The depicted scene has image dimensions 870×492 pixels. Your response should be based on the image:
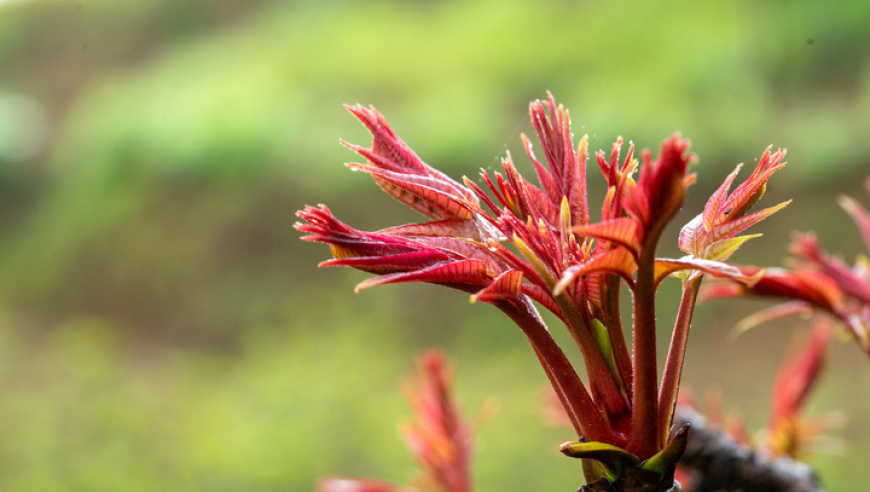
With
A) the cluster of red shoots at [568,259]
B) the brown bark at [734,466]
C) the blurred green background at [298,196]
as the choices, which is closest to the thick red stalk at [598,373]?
the cluster of red shoots at [568,259]

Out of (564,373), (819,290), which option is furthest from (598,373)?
(819,290)

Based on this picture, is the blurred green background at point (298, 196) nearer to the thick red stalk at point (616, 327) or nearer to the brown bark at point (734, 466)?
the brown bark at point (734, 466)

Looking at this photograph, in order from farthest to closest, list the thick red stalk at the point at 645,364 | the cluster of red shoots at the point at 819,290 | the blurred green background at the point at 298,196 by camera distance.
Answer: the blurred green background at the point at 298,196 < the cluster of red shoots at the point at 819,290 < the thick red stalk at the point at 645,364

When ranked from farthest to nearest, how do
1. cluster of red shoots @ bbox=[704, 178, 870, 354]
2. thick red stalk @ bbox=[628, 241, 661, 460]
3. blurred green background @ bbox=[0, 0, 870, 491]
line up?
blurred green background @ bbox=[0, 0, 870, 491] → cluster of red shoots @ bbox=[704, 178, 870, 354] → thick red stalk @ bbox=[628, 241, 661, 460]

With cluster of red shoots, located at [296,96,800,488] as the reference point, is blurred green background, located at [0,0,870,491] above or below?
above

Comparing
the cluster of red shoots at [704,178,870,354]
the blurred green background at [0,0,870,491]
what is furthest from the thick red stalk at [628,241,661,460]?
the blurred green background at [0,0,870,491]

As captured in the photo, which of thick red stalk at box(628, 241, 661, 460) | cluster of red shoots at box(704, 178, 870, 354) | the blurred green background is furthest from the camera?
the blurred green background

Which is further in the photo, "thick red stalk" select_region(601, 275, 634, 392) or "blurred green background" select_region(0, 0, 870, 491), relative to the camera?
"blurred green background" select_region(0, 0, 870, 491)

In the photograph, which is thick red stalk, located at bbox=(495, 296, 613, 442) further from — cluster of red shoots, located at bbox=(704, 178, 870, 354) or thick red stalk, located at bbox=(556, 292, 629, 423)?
cluster of red shoots, located at bbox=(704, 178, 870, 354)
